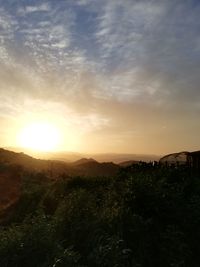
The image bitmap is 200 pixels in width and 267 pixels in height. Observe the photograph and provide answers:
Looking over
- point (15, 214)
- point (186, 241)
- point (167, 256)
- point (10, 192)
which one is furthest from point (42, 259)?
point (10, 192)

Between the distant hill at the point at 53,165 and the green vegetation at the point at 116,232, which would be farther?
the distant hill at the point at 53,165

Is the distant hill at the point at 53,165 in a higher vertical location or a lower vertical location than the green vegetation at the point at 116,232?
higher

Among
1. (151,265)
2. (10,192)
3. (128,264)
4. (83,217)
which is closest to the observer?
(128,264)

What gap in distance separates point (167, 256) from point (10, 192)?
86.0 feet

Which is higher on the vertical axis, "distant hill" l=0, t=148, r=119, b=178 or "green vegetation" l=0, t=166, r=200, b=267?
"distant hill" l=0, t=148, r=119, b=178

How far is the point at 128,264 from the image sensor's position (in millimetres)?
9555

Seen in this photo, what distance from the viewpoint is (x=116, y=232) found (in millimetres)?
10898

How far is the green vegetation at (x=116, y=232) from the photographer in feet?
28.9

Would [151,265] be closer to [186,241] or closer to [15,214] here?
[186,241]

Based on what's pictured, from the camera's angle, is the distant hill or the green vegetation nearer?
the green vegetation

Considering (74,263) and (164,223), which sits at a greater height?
(164,223)

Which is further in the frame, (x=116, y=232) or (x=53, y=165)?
(x=53, y=165)

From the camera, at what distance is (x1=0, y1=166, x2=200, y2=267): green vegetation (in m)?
8.80

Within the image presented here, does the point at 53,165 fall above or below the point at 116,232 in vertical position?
above
